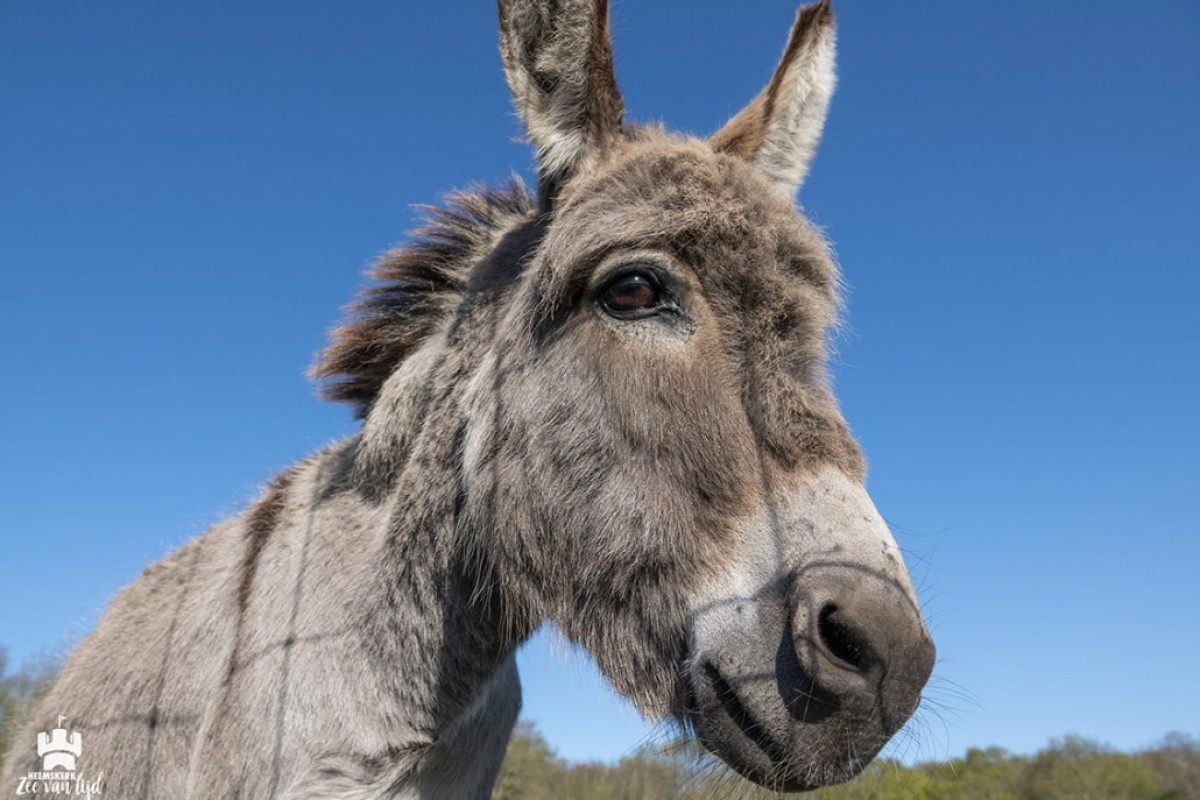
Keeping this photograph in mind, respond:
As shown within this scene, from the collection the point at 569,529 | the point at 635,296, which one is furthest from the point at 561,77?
the point at 569,529

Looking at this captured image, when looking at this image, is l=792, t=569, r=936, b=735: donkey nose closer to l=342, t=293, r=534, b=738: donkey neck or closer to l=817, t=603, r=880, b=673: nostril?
l=817, t=603, r=880, b=673: nostril

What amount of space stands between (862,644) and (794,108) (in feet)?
8.04

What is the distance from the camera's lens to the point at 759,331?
2229mm

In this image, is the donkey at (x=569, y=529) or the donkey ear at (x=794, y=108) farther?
the donkey ear at (x=794, y=108)

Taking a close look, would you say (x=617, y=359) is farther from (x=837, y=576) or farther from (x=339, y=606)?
(x=339, y=606)

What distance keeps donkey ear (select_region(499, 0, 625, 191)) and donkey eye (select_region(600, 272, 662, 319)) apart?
60 cm

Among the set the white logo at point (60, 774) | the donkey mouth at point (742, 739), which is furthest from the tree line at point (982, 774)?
the donkey mouth at point (742, 739)

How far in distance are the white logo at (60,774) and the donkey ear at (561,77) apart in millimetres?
2832

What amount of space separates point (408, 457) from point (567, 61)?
1500 millimetres

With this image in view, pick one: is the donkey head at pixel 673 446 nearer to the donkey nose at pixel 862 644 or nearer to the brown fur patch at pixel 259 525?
the donkey nose at pixel 862 644

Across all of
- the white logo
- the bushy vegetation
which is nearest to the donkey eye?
the white logo

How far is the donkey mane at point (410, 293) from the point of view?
3.08m

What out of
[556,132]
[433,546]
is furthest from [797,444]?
[556,132]

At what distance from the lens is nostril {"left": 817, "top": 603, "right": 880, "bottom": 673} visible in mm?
1691
